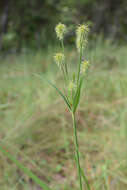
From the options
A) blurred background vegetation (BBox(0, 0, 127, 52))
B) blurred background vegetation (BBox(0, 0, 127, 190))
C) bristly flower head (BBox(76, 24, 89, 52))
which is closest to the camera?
bristly flower head (BBox(76, 24, 89, 52))

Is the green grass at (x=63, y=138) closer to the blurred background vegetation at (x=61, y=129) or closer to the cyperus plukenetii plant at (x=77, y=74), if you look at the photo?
the blurred background vegetation at (x=61, y=129)

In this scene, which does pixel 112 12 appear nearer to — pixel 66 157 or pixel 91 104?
pixel 91 104

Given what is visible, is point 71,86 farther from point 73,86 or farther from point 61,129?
point 61,129

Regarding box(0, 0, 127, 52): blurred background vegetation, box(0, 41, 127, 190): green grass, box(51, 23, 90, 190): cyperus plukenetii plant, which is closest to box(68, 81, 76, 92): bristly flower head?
box(51, 23, 90, 190): cyperus plukenetii plant

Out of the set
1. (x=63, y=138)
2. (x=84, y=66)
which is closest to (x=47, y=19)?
(x=63, y=138)

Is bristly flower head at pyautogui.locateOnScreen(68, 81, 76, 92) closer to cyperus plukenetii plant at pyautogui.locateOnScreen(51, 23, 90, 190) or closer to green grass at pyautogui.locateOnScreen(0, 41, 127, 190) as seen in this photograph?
cyperus plukenetii plant at pyautogui.locateOnScreen(51, 23, 90, 190)

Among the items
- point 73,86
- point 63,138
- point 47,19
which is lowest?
point 63,138

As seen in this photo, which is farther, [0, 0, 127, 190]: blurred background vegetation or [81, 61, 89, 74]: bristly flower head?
[0, 0, 127, 190]: blurred background vegetation

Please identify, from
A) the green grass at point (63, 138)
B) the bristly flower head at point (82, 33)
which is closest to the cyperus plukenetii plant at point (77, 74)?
the bristly flower head at point (82, 33)
